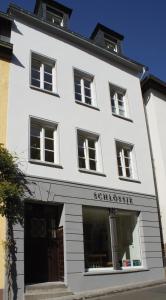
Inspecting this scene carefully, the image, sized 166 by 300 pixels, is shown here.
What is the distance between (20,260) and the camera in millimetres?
11312

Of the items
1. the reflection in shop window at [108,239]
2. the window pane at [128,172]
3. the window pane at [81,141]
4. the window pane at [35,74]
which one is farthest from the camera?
the window pane at [128,172]

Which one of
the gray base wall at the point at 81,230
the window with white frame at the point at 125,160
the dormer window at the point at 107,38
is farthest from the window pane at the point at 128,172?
the dormer window at the point at 107,38

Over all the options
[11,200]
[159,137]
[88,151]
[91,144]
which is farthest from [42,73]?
[159,137]

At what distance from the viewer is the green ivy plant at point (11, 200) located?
11047 mm

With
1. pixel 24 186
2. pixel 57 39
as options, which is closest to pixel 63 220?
pixel 24 186

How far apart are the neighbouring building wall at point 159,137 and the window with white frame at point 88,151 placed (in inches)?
158

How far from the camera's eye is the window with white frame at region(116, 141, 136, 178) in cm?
1608

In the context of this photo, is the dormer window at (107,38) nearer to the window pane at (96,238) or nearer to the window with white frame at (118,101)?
the window with white frame at (118,101)

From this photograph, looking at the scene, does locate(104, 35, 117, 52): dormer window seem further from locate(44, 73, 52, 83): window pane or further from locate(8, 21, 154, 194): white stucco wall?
locate(44, 73, 52, 83): window pane

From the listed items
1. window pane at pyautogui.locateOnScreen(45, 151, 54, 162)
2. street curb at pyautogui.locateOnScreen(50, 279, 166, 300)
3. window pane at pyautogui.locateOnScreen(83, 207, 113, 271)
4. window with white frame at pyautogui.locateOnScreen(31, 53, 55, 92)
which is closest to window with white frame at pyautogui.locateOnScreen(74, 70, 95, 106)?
window with white frame at pyautogui.locateOnScreen(31, 53, 55, 92)

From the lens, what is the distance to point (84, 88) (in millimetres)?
16500

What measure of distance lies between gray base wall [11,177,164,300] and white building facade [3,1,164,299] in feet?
0.11

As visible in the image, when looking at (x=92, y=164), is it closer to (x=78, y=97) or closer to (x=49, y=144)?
(x=49, y=144)

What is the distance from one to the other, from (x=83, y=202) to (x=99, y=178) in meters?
1.39
